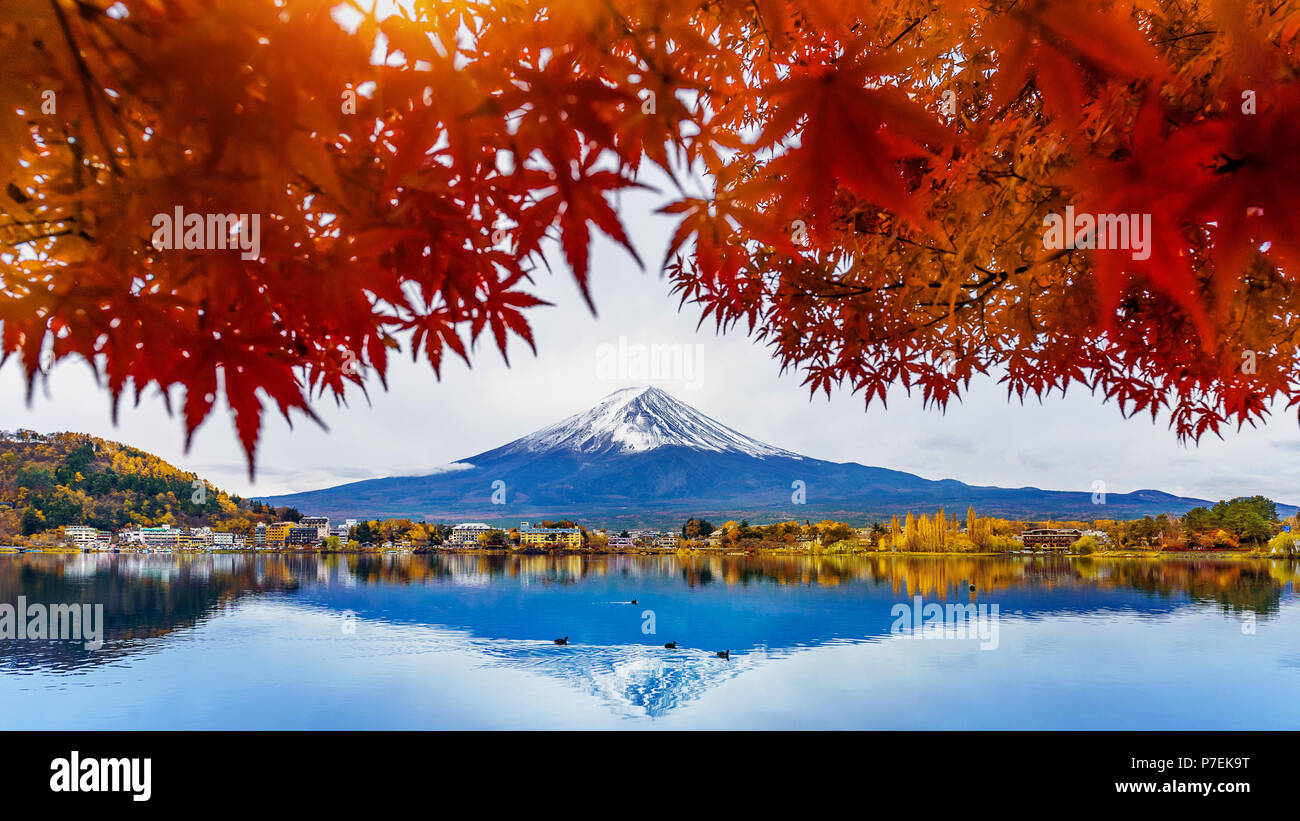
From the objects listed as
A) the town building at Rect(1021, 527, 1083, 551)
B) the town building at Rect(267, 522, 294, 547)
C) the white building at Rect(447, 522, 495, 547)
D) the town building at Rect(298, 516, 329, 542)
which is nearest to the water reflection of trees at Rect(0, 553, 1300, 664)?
the town building at Rect(267, 522, 294, 547)

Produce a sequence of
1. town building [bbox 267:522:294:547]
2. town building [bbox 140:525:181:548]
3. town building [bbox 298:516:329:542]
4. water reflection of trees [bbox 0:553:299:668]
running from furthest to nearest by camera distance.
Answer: town building [bbox 298:516:329:542], town building [bbox 140:525:181:548], town building [bbox 267:522:294:547], water reflection of trees [bbox 0:553:299:668]

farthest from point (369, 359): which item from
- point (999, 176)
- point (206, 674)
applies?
point (206, 674)

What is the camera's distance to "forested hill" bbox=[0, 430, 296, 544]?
2445 cm

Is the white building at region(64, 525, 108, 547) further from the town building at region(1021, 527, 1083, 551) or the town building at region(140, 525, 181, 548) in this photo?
the town building at region(1021, 527, 1083, 551)

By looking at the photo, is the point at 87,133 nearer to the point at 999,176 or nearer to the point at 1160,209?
the point at 1160,209

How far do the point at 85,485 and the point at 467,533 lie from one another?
2886 cm

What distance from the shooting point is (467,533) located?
53.3 metres

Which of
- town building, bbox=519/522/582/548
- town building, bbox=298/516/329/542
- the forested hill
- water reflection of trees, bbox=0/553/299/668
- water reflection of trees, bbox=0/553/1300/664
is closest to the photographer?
the forested hill

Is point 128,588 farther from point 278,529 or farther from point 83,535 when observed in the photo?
point 278,529

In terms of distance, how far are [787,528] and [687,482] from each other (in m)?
29.8

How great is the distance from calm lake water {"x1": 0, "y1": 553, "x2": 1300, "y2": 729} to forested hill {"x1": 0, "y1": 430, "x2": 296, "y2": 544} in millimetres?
7285

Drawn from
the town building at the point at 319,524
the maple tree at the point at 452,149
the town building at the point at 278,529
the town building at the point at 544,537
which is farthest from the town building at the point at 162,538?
the maple tree at the point at 452,149

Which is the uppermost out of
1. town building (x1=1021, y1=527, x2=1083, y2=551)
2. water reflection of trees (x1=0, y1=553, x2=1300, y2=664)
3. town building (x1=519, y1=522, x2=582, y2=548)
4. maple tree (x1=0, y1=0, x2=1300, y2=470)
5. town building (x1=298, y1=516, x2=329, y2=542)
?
maple tree (x1=0, y1=0, x2=1300, y2=470)

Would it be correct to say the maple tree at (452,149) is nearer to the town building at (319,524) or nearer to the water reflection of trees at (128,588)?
the water reflection of trees at (128,588)
